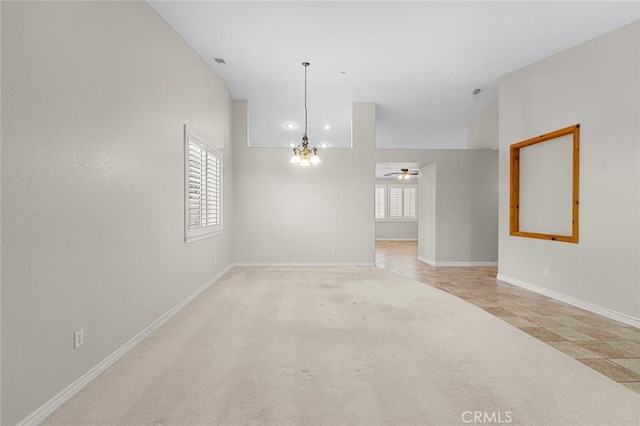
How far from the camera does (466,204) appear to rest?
6.91 metres

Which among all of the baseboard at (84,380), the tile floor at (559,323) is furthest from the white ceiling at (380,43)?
the tile floor at (559,323)

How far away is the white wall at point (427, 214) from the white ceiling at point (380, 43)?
1.52 metres

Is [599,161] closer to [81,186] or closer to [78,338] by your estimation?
[81,186]

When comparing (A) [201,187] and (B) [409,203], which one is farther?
(B) [409,203]

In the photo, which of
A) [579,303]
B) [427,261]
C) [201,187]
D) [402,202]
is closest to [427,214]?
[427,261]

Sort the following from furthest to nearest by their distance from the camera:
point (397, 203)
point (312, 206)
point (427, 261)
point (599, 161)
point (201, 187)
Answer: point (397, 203) → point (427, 261) → point (312, 206) → point (201, 187) → point (599, 161)

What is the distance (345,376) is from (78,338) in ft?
6.05

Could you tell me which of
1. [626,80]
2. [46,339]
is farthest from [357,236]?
[46,339]

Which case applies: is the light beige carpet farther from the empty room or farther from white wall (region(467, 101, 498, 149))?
white wall (region(467, 101, 498, 149))

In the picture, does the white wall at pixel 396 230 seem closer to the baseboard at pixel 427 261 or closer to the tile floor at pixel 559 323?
the baseboard at pixel 427 261

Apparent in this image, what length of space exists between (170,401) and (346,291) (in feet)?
9.74

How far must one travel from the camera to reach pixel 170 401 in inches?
78.0

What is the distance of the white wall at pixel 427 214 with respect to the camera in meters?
7.06

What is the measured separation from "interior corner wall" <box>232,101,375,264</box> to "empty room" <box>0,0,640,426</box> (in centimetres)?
5
